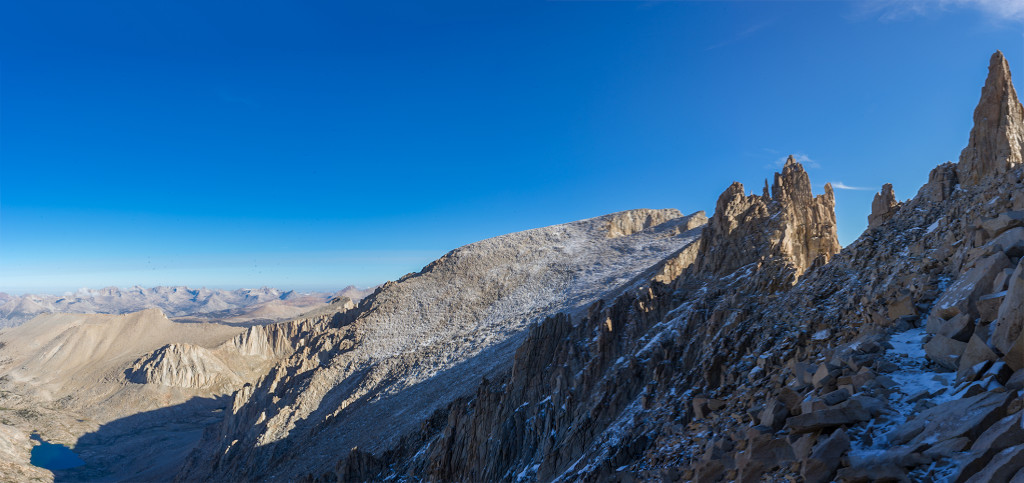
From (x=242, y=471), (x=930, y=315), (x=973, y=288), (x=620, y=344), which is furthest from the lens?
(x=242, y=471)

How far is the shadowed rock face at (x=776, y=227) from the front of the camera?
3209 cm

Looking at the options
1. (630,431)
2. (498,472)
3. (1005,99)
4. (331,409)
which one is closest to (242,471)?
(331,409)

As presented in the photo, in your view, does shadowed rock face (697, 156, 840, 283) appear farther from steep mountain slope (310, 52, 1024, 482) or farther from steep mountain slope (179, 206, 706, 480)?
steep mountain slope (179, 206, 706, 480)

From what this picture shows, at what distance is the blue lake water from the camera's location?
88.5m

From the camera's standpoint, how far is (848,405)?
916 cm

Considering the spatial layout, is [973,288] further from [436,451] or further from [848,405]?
[436,451]

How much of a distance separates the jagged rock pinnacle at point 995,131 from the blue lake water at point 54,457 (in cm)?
13538

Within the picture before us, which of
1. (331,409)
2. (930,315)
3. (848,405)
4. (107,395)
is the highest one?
(930,315)

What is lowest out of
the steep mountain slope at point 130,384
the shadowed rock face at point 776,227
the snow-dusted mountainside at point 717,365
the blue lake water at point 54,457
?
the blue lake water at point 54,457

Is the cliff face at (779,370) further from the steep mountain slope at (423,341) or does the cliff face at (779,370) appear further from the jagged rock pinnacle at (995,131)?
the steep mountain slope at (423,341)

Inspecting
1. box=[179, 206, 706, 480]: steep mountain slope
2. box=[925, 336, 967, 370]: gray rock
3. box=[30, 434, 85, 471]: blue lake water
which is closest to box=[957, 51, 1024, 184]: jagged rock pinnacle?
box=[925, 336, 967, 370]: gray rock

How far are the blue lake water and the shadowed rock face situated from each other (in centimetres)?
12331

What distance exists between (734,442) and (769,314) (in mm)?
10556

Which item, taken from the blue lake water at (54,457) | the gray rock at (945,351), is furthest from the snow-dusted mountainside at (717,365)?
the blue lake water at (54,457)
